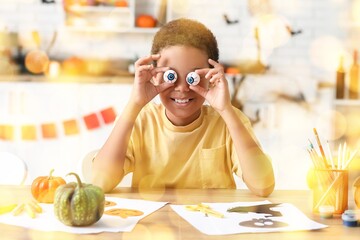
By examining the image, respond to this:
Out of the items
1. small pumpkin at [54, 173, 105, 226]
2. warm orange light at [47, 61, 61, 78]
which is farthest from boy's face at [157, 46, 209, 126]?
warm orange light at [47, 61, 61, 78]

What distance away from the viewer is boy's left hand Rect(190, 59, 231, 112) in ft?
5.50

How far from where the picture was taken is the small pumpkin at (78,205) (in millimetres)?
1154

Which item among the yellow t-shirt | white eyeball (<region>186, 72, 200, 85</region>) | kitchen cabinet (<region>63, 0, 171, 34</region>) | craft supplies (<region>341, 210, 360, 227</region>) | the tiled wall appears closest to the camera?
craft supplies (<region>341, 210, 360, 227</region>)

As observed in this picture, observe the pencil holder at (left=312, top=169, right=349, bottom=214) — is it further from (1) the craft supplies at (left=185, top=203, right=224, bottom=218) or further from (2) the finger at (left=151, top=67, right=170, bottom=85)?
(2) the finger at (left=151, top=67, right=170, bottom=85)

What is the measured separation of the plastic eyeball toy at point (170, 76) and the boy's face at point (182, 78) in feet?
0.17

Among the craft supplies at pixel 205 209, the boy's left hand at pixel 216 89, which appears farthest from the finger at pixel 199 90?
the craft supplies at pixel 205 209

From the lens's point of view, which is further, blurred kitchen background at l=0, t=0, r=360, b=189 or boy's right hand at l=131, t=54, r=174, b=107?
blurred kitchen background at l=0, t=0, r=360, b=189

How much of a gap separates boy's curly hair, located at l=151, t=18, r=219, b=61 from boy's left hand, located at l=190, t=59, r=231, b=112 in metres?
0.11

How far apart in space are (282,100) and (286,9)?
0.82 metres

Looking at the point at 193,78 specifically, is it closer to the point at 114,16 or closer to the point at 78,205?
the point at 78,205

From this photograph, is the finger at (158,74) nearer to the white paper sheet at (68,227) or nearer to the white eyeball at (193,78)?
the white eyeball at (193,78)

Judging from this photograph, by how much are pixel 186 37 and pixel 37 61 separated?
294 cm

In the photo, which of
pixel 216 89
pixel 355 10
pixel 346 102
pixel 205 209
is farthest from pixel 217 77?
pixel 355 10

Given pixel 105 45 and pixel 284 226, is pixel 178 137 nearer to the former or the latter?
pixel 284 226
